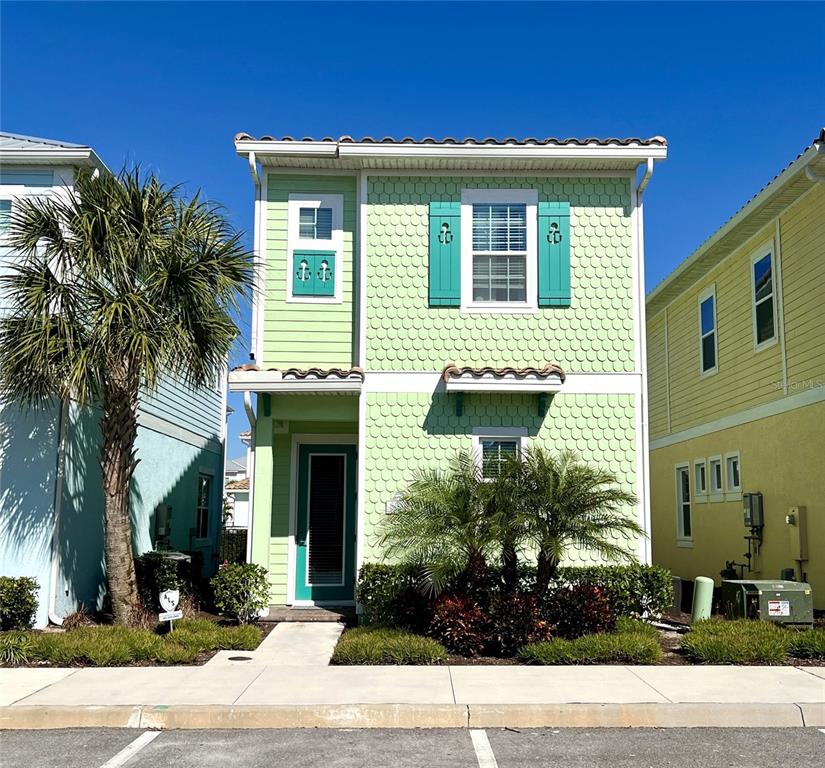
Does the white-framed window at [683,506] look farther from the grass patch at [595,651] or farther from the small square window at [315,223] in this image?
the small square window at [315,223]

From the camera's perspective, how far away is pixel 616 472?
11.9 m

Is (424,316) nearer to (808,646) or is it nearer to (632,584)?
(632,584)

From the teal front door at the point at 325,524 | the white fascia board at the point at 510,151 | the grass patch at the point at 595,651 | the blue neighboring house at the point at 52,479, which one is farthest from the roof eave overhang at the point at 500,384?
the grass patch at the point at 595,651

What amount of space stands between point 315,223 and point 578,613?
21.9 feet

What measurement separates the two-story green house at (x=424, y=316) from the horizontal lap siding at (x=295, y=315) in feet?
0.07

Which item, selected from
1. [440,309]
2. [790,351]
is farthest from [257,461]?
[790,351]

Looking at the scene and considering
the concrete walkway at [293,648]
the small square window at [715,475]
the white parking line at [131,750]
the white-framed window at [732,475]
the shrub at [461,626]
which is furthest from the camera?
the small square window at [715,475]

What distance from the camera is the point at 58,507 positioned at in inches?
445

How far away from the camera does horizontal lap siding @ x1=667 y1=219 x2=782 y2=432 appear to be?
599 inches

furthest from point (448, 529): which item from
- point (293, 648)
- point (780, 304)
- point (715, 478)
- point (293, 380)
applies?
point (715, 478)

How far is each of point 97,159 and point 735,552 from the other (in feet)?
41.8

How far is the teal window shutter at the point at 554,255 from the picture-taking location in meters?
12.3

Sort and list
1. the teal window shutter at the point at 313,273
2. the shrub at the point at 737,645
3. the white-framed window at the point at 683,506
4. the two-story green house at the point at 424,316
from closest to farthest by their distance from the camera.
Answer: the shrub at the point at 737,645 → the two-story green house at the point at 424,316 → the teal window shutter at the point at 313,273 → the white-framed window at the point at 683,506

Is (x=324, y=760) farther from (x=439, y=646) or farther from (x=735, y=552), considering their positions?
(x=735, y=552)
